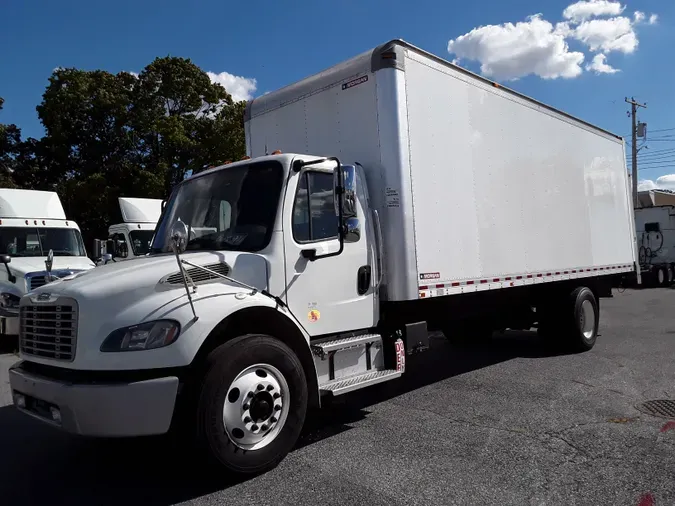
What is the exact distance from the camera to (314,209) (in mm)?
4844

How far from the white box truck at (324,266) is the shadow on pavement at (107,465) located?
0.50 m

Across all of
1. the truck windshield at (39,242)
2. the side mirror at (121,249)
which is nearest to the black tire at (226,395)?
the side mirror at (121,249)

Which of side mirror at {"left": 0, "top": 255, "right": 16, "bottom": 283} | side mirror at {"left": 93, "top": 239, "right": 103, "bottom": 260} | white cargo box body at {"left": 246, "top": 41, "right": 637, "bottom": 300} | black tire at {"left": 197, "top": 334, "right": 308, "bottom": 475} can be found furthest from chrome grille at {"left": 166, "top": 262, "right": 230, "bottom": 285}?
side mirror at {"left": 0, "top": 255, "right": 16, "bottom": 283}

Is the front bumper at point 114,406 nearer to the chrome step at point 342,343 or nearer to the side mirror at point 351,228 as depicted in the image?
the chrome step at point 342,343

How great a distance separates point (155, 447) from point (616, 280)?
28.0 ft

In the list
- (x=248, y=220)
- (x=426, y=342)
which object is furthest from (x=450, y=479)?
(x=248, y=220)

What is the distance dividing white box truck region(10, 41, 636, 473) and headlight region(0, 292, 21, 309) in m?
5.99

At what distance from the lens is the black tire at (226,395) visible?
3750 millimetres

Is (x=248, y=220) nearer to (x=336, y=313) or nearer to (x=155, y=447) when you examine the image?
(x=336, y=313)

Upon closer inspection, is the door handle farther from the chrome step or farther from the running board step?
the running board step

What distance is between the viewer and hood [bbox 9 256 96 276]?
33.8 ft

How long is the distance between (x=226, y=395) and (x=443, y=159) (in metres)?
3.47

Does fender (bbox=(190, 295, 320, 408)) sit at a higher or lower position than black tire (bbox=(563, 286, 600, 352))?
higher

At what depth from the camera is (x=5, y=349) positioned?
1066cm
